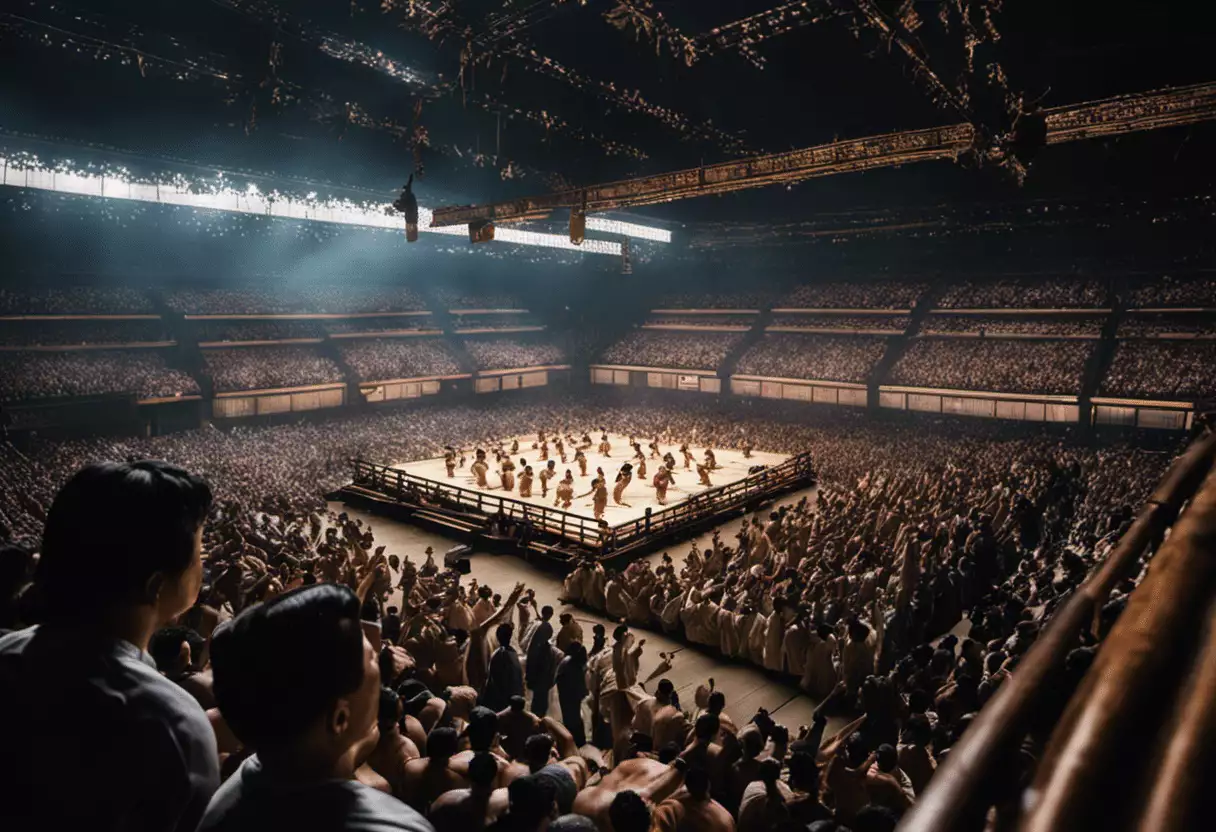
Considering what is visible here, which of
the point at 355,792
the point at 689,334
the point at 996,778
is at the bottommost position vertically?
the point at 355,792

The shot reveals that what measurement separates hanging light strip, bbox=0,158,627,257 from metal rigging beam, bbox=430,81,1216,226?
8118 mm

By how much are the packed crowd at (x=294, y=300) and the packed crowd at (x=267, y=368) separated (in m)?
1.98

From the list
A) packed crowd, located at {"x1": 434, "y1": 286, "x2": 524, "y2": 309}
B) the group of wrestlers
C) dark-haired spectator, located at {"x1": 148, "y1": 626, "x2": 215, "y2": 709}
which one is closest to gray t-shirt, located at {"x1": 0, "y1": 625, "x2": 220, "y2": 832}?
dark-haired spectator, located at {"x1": 148, "y1": 626, "x2": 215, "y2": 709}

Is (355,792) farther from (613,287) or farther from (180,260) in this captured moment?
(613,287)

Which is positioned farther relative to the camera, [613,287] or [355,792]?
[613,287]

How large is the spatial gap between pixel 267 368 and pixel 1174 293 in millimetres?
36210

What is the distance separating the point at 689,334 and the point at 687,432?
11.6 metres

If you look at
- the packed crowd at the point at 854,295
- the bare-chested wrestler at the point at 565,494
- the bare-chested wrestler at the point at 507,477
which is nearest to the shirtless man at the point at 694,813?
the bare-chested wrestler at the point at 565,494

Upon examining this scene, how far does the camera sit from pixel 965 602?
10938mm

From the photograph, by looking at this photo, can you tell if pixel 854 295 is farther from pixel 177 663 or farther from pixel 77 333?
pixel 77 333

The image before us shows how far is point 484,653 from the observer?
8.30m

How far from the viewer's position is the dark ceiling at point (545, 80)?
10.3 meters

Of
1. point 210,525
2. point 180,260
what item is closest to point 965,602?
point 210,525

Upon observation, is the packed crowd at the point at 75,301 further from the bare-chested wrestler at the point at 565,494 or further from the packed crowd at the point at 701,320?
the packed crowd at the point at 701,320
